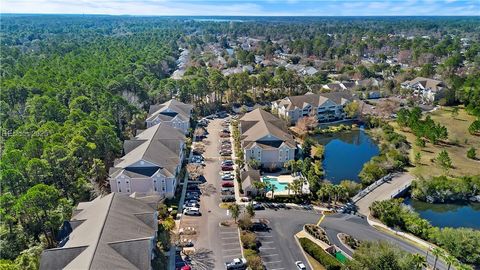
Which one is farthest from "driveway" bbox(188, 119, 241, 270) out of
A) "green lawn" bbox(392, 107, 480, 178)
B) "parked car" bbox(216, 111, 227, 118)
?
"green lawn" bbox(392, 107, 480, 178)

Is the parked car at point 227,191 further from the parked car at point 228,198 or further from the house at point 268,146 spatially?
the house at point 268,146

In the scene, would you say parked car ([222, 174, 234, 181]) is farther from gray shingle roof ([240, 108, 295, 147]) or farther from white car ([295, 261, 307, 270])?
white car ([295, 261, 307, 270])

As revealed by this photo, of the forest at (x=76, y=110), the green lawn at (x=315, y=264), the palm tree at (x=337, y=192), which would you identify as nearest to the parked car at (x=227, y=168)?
the forest at (x=76, y=110)

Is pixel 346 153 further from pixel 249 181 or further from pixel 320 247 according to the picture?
pixel 320 247

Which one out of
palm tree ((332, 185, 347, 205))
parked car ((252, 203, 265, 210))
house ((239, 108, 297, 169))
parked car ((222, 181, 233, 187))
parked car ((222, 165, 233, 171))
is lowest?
parked car ((252, 203, 265, 210))

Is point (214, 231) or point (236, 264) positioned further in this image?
point (214, 231)

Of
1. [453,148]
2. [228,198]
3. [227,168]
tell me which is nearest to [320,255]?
[228,198]
